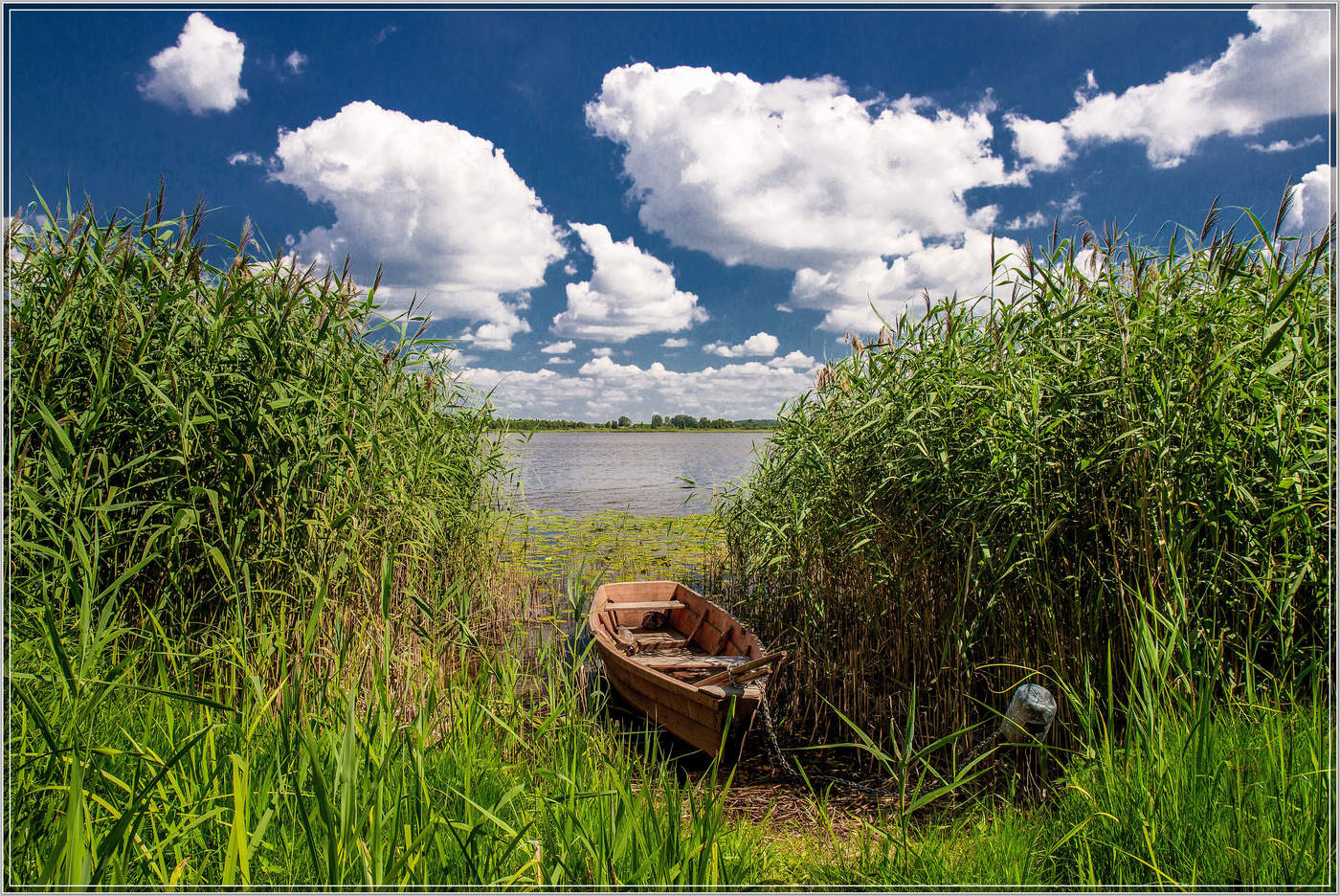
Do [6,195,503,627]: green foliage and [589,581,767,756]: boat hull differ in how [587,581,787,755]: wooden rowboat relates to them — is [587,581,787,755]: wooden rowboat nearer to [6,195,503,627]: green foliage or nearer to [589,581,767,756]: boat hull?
[589,581,767,756]: boat hull

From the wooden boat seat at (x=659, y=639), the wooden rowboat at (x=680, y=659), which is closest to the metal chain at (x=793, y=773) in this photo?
the wooden rowboat at (x=680, y=659)

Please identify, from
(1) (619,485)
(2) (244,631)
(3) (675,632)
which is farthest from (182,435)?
(1) (619,485)

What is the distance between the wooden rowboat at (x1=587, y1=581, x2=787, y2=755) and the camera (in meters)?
4.50

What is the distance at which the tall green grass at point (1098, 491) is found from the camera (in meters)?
2.84

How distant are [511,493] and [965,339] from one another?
4390 millimetres

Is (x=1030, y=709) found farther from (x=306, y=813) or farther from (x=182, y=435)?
(x=182, y=435)

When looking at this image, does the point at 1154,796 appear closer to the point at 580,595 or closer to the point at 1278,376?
the point at 580,595

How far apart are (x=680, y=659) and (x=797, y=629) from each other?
1.51 meters

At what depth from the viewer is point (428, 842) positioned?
1555mm

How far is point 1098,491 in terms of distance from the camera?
128 inches

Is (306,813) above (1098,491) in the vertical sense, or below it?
below

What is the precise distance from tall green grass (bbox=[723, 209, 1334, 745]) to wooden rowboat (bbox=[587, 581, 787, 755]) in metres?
0.77

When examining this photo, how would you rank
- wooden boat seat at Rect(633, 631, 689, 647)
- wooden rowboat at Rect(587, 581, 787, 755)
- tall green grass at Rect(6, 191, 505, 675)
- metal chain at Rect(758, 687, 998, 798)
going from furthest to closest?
wooden boat seat at Rect(633, 631, 689, 647) → wooden rowboat at Rect(587, 581, 787, 755) → metal chain at Rect(758, 687, 998, 798) → tall green grass at Rect(6, 191, 505, 675)

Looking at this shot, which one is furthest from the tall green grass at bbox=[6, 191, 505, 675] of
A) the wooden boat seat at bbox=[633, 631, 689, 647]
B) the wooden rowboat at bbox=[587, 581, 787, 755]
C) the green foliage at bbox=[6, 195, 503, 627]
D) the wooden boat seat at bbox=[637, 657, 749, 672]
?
the wooden boat seat at bbox=[633, 631, 689, 647]
